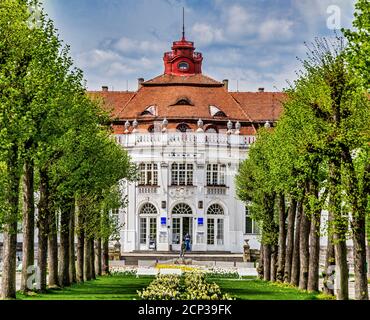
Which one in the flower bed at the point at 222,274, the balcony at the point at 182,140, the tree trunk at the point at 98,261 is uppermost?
the balcony at the point at 182,140

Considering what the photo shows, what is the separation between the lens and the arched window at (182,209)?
3339 inches

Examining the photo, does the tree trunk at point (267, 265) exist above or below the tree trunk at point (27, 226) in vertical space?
below

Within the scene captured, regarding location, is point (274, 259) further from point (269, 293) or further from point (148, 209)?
point (148, 209)

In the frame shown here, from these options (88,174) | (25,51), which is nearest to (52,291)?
(88,174)

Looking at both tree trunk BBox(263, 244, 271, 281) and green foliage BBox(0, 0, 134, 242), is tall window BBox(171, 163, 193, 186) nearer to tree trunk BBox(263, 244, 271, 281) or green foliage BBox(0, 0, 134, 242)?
tree trunk BBox(263, 244, 271, 281)

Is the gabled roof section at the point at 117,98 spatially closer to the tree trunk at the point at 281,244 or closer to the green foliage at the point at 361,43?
the tree trunk at the point at 281,244

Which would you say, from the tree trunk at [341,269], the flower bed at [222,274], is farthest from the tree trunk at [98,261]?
the tree trunk at [341,269]

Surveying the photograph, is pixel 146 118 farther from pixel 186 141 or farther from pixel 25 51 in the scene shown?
pixel 25 51

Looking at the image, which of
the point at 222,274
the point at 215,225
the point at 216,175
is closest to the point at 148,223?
the point at 215,225

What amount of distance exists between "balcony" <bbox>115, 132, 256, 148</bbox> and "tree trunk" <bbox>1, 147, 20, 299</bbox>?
5540 centimetres

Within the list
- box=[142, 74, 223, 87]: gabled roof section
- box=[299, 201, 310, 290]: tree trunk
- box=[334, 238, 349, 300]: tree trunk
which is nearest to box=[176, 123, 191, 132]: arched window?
box=[142, 74, 223, 87]: gabled roof section

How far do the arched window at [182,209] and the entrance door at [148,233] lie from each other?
1.97 m

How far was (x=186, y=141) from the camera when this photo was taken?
277 feet
